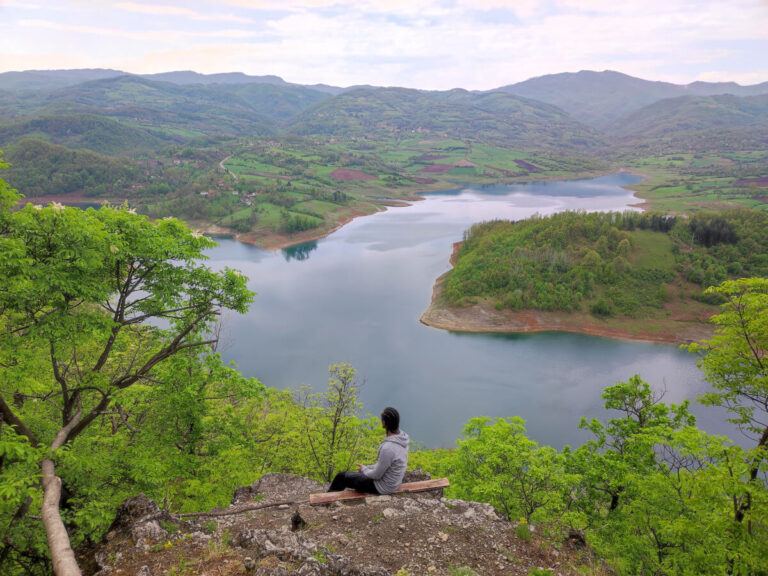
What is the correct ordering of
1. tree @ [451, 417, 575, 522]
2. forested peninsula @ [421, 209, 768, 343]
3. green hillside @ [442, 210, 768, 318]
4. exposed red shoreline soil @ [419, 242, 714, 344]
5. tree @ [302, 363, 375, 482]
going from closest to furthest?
tree @ [451, 417, 575, 522], tree @ [302, 363, 375, 482], exposed red shoreline soil @ [419, 242, 714, 344], forested peninsula @ [421, 209, 768, 343], green hillside @ [442, 210, 768, 318]

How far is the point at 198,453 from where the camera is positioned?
471 inches

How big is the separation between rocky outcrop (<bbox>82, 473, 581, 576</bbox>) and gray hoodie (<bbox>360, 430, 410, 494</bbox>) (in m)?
0.51

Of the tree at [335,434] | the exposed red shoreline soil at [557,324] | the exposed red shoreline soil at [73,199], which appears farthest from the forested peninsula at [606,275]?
the exposed red shoreline soil at [73,199]

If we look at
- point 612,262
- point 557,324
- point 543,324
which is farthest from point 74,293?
point 612,262

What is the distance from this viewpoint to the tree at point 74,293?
265 inches

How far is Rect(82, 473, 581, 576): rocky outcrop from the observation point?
6.33 metres

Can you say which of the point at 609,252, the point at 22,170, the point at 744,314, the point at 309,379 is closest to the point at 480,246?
the point at 609,252

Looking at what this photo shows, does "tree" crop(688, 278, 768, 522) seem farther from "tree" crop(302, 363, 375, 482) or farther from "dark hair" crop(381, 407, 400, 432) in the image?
"tree" crop(302, 363, 375, 482)

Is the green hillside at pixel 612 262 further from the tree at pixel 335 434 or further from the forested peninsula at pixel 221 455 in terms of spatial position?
the forested peninsula at pixel 221 455

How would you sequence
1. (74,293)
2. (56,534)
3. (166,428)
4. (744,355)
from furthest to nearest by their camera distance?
(166,428)
(744,355)
(74,293)
(56,534)

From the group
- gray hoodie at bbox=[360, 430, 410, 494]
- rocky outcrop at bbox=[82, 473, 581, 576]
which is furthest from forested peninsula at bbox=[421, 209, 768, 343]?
gray hoodie at bbox=[360, 430, 410, 494]

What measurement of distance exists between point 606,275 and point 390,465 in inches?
2436

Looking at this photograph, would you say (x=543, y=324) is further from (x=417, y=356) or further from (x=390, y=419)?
(x=390, y=419)

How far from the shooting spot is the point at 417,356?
150 feet
